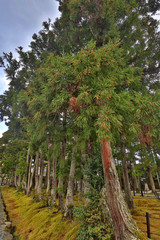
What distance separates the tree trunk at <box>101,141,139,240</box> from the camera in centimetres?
452

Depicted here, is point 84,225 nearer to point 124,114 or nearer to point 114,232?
point 114,232

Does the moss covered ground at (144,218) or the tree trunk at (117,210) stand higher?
the tree trunk at (117,210)

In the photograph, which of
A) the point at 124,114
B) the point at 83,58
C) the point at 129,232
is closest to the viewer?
the point at 129,232

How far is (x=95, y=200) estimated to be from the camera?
552cm

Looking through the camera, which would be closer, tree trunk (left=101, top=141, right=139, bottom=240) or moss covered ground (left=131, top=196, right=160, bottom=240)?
tree trunk (left=101, top=141, right=139, bottom=240)

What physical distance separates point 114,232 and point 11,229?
9061 mm

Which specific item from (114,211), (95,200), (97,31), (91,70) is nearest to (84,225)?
(95,200)

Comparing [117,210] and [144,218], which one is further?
[144,218]

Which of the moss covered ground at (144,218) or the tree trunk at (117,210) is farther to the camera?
the moss covered ground at (144,218)

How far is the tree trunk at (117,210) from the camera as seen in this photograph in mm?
4523

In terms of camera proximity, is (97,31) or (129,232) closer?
(129,232)

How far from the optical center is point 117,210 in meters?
4.80

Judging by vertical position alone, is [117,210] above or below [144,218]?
above

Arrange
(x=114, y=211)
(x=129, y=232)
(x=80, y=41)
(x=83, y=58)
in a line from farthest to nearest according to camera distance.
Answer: (x=80, y=41)
(x=83, y=58)
(x=114, y=211)
(x=129, y=232)
